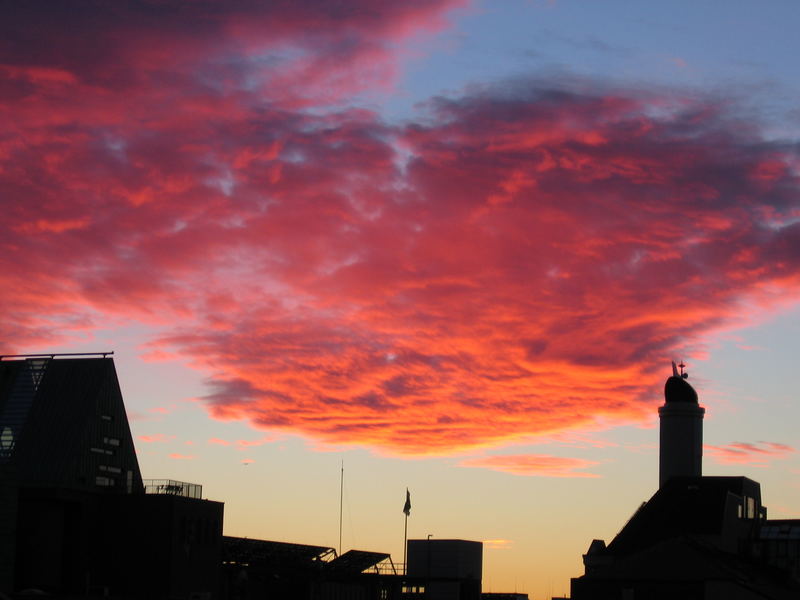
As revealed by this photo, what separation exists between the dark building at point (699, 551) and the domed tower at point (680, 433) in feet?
55.6

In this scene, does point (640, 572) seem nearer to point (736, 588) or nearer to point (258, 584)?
point (736, 588)

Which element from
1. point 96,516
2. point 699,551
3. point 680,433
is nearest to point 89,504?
point 96,516

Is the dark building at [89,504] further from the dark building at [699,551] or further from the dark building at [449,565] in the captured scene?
the dark building at [449,565]

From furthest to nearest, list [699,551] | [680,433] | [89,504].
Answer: [680,433], [699,551], [89,504]

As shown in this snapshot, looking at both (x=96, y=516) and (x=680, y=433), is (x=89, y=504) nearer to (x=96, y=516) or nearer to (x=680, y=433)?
(x=96, y=516)

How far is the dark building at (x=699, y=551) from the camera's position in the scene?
11494cm

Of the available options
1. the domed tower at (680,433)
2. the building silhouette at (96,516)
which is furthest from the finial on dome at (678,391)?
the building silhouette at (96,516)

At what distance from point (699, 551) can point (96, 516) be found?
55765 millimetres

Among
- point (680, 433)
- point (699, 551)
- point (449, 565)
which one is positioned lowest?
point (449, 565)

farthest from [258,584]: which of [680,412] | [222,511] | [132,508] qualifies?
[680,412]

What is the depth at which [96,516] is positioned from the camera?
4402 inches

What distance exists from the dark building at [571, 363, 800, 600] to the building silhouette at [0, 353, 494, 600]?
3142 cm

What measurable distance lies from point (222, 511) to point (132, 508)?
10928 millimetres

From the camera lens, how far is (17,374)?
4867 inches
